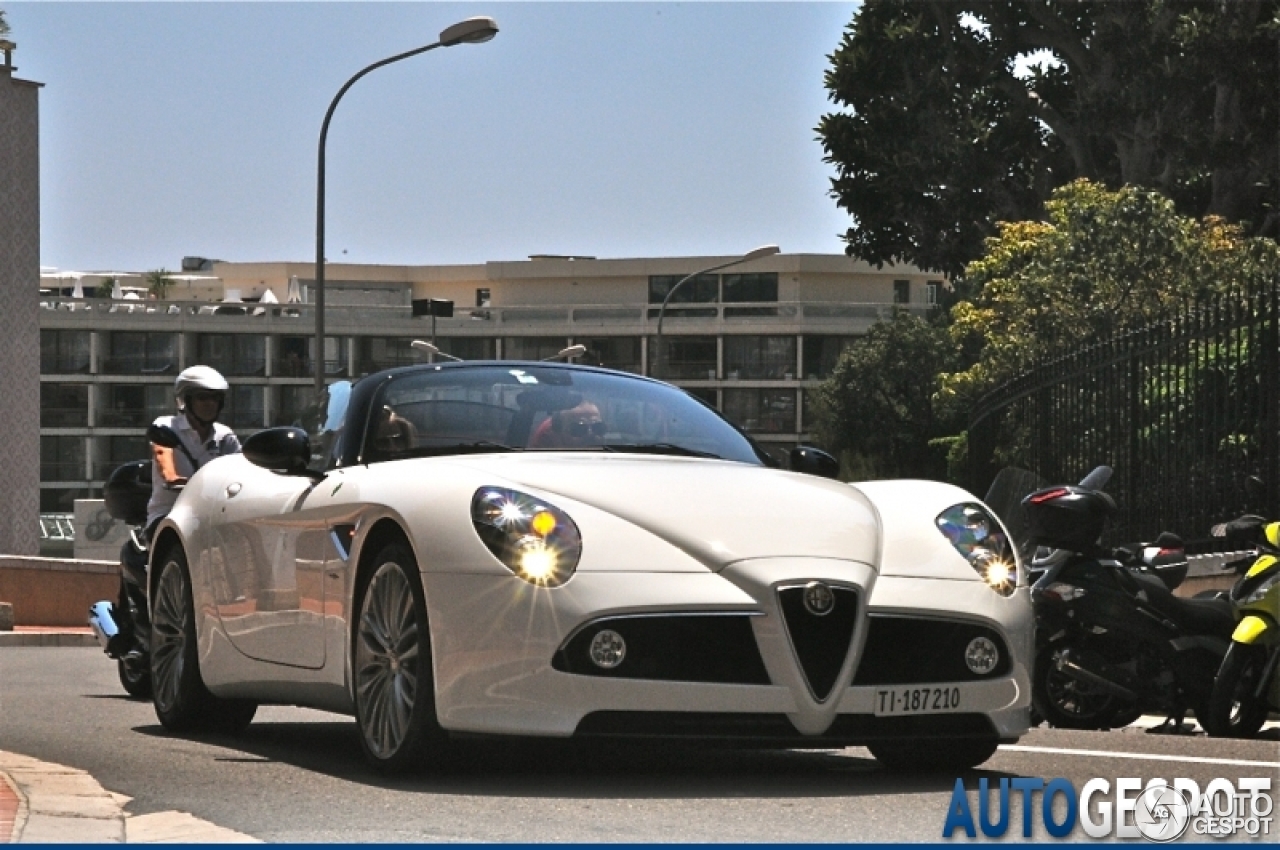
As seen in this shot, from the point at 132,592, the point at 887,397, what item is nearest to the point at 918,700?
the point at 132,592

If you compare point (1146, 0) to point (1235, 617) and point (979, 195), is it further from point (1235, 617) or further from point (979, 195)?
point (1235, 617)

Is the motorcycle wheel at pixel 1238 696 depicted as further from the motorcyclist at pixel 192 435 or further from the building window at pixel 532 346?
the building window at pixel 532 346

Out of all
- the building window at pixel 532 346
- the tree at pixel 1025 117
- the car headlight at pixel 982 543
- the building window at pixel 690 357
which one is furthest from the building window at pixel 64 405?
the car headlight at pixel 982 543

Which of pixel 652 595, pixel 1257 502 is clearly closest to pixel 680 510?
pixel 652 595

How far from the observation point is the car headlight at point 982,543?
25.6 ft

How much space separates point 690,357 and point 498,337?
37.8ft

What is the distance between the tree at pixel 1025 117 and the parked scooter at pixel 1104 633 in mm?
40498

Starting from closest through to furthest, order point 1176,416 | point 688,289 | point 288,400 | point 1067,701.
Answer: point 1067,701 < point 1176,416 < point 288,400 < point 688,289

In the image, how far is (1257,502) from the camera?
45.8 feet

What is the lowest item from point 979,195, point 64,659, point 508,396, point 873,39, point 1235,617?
point 64,659

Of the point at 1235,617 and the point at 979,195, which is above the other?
the point at 979,195

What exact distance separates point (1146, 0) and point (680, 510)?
46.5 m

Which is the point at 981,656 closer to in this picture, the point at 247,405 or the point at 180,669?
the point at 180,669

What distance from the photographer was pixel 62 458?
413ft
